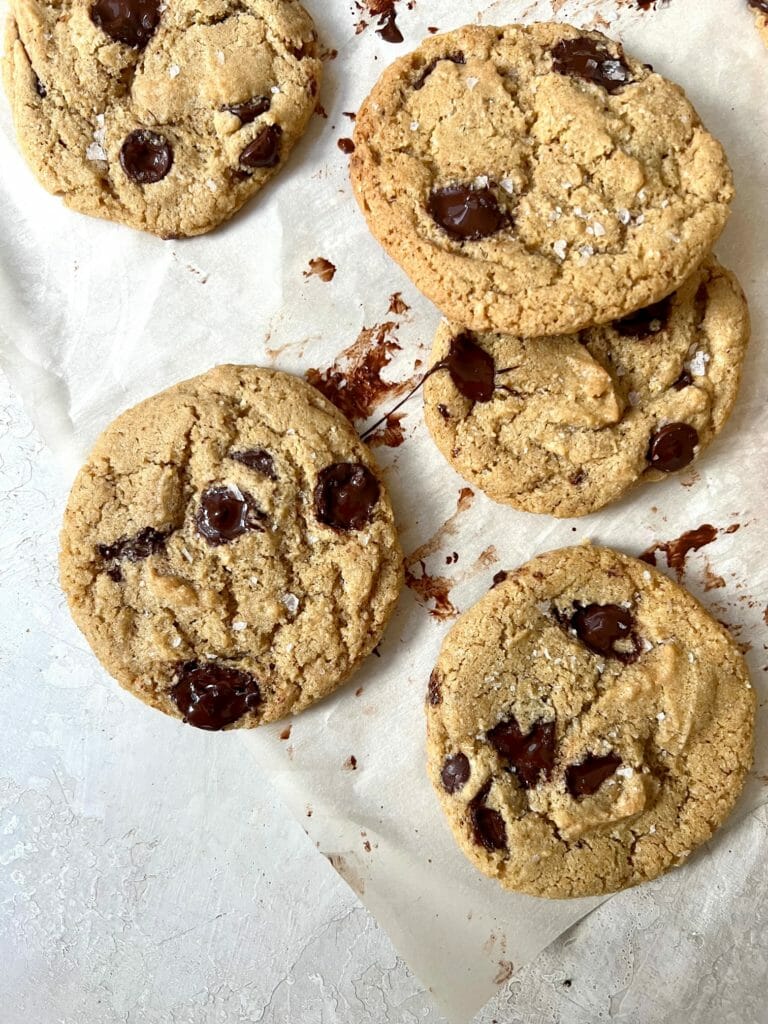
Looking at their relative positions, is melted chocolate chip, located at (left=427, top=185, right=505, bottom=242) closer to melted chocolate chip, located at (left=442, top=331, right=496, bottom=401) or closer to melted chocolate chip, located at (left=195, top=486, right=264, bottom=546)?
melted chocolate chip, located at (left=442, top=331, right=496, bottom=401)

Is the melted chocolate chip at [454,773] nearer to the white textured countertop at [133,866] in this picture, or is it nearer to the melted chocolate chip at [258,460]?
the white textured countertop at [133,866]

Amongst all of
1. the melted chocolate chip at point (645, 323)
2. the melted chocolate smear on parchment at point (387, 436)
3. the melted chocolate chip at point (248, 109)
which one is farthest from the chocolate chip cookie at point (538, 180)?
the melted chocolate smear on parchment at point (387, 436)

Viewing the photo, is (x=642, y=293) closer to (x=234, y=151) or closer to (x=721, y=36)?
(x=721, y=36)

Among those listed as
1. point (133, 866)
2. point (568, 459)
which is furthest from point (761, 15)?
point (133, 866)

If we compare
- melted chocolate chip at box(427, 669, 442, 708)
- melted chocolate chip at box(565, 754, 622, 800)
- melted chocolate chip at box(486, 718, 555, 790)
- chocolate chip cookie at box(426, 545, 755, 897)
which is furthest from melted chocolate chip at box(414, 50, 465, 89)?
melted chocolate chip at box(565, 754, 622, 800)

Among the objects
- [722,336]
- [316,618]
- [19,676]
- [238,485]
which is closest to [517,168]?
[722,336]

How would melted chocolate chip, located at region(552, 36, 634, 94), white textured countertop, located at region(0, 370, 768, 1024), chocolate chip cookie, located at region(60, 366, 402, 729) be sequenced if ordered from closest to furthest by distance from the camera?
melted chocolate chip, located at region(552, 36, 634, 94)
chocolate chip cookie, located at region(60, 366, 402, 729)
white textured countertop, located at region(0, 370, 768, 1024)

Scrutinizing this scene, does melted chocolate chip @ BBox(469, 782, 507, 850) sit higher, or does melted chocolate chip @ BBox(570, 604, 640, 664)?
melted chocolate chip @ BBox(570, 604, 640, 664)
